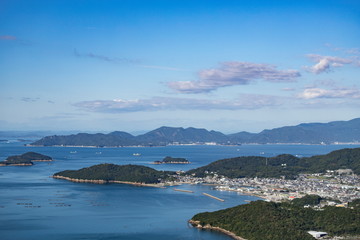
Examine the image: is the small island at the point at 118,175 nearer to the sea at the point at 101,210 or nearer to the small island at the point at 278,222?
the sea at the point at 101,210

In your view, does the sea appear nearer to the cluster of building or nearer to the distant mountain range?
the cluster of building

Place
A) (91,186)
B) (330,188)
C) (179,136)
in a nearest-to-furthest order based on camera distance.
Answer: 1. (330,188)
2. (91,186)
3. (179,136)

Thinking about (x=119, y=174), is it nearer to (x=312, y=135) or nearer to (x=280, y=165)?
(x=280, y=165)

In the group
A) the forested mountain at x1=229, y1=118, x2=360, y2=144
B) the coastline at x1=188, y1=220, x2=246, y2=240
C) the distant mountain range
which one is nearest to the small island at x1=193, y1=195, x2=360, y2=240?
the coastline at x1=188, y1=220, x2=246, y2=240

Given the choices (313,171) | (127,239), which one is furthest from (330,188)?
(127,239)

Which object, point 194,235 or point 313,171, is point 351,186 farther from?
point 194,235

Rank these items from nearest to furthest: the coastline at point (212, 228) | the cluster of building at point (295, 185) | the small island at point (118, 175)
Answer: the coastline at point (212, 228) < the cluster of building at point (295, 185) < the small island at point (118, 175)

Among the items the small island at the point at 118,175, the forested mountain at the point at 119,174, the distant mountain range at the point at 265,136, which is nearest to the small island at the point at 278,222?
the small island at the point at 118,175
